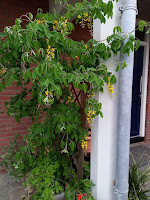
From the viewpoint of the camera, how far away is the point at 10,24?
9.57 ft

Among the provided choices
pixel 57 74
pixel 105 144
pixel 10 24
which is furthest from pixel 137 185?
pixel 10 24

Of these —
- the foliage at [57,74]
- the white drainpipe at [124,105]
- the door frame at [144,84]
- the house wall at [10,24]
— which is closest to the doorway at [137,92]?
the door frame at [144,84]

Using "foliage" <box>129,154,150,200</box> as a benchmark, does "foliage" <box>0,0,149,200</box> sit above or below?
above

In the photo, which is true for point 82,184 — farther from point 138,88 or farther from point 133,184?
point 138,88

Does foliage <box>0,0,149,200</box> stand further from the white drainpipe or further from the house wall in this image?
the house wall

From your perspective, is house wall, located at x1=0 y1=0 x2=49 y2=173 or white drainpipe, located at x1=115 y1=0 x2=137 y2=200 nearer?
white drainpipe, located at x1=115 y1=0 x2=137 y2=200

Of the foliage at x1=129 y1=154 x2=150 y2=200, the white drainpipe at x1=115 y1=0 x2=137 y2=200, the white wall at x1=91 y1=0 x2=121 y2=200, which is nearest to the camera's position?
the white drainpipe at x1=115 y1=0 x2=137 y2=200

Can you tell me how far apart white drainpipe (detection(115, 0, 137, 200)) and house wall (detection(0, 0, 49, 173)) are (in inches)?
71.6

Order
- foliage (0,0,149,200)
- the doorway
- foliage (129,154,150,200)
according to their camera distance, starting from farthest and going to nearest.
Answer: the doorway, foliage (129,154,150,200), foliage (0,0,149,200)

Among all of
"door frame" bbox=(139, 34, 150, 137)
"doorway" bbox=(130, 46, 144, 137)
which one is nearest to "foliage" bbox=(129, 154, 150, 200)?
"doorway" bbox=(130, 46, 144, 137)

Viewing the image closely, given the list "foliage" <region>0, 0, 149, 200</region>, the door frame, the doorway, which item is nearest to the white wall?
"foliage" <region>0, 0, 149, 200</region>

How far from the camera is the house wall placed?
113 inches

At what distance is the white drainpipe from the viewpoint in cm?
177

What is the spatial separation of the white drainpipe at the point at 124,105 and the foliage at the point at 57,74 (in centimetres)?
10
